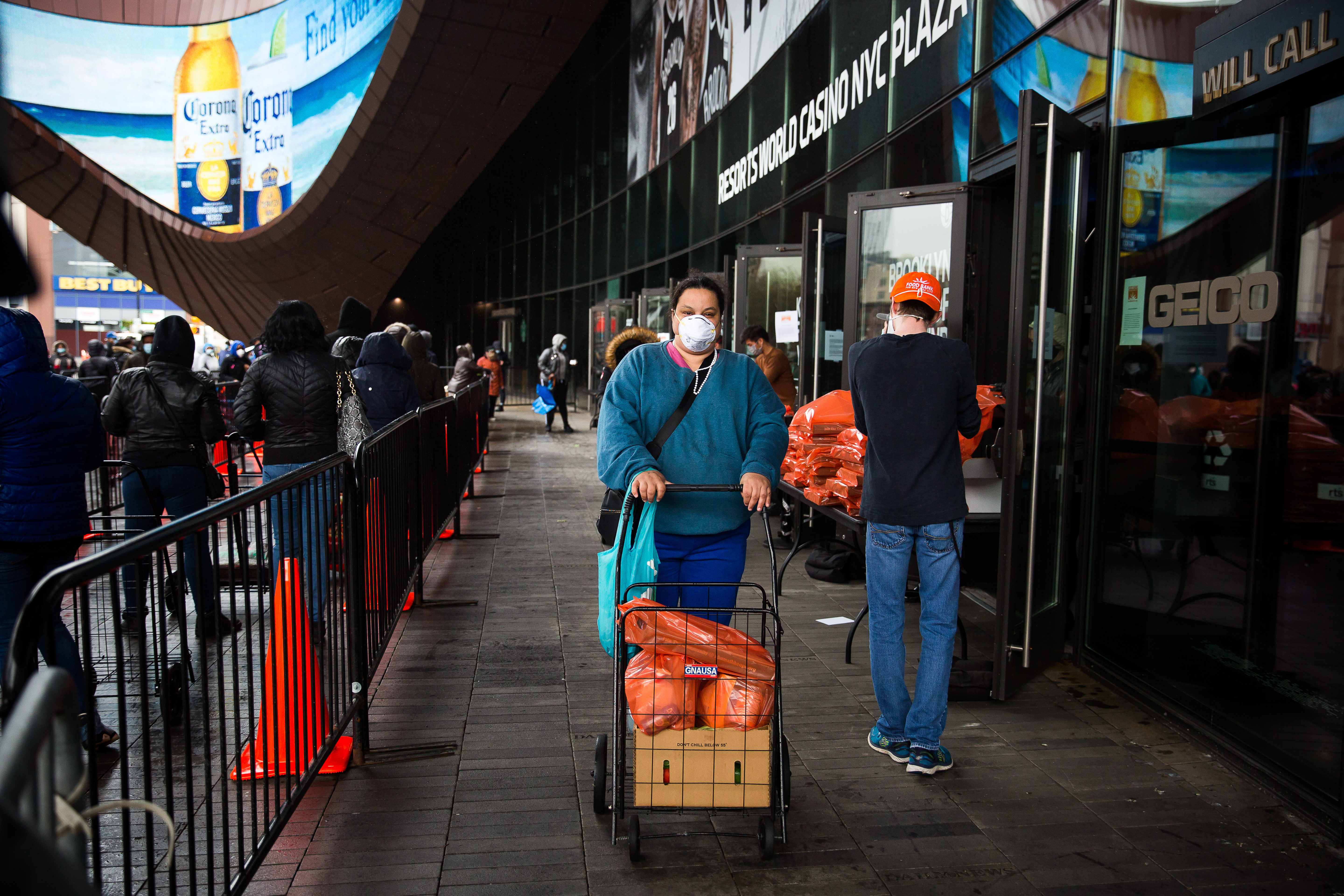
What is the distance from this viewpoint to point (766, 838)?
3.18 metres

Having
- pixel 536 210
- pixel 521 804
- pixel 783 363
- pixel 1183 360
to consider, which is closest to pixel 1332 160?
pixel 1183 360

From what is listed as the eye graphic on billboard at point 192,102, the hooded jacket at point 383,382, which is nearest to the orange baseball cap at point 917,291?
the hooded jacket at point 383,382

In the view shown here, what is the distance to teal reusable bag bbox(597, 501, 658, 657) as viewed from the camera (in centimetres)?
337

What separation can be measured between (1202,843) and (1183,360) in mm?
2087

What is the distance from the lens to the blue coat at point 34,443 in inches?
158

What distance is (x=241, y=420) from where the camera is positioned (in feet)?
18.3

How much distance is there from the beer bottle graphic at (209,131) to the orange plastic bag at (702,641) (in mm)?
35339

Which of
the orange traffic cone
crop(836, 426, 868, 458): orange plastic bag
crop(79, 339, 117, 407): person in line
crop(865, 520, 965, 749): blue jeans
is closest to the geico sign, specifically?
crop(865, 520, 965, 749): blue jeans

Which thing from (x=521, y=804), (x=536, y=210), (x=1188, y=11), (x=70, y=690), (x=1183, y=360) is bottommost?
(x=521, y=804)

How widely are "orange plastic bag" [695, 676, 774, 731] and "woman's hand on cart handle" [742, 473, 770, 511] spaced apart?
60cm

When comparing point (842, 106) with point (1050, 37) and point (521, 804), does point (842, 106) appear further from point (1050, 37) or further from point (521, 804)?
point (521, 804)

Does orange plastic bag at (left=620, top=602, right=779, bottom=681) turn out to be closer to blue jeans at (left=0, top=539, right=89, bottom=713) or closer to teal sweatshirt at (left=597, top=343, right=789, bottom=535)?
teal sweatshirt at (left=597, top=343, right=789, bottom=535)

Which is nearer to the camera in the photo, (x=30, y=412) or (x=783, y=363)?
(x=30, y=412)

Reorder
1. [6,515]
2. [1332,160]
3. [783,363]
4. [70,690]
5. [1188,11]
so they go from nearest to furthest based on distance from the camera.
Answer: [70,690], [1332,160], [6,515], [1188,11], [783,363]
